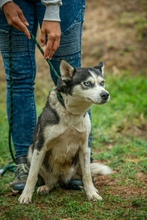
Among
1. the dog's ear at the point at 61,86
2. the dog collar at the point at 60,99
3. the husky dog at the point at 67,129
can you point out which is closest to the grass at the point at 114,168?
the husky dog at the point at 67,129

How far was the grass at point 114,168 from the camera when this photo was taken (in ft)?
10.4

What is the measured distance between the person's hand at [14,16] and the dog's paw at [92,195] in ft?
4.18

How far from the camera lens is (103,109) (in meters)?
6.49

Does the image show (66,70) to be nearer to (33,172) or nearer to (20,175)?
(33,172)

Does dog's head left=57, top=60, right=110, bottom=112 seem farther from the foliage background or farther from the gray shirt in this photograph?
the foliage background

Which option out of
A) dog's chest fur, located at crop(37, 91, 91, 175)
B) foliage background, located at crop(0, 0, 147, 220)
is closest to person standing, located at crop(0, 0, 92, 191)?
dog's chest fur, located at crop(37, 91, 91, 175)

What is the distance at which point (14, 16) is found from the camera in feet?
10.8

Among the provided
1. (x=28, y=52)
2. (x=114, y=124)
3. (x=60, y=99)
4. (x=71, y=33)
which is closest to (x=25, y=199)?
(x=60, y=99)

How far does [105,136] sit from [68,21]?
2.22 meters

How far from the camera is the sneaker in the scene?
12.1ft

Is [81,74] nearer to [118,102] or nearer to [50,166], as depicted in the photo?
[50,166]

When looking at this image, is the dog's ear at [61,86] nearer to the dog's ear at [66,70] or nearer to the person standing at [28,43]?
the dog's ear at [66,70]

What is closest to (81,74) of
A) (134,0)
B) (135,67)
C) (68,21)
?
(68,21)

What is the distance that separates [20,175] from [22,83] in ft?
2.45
